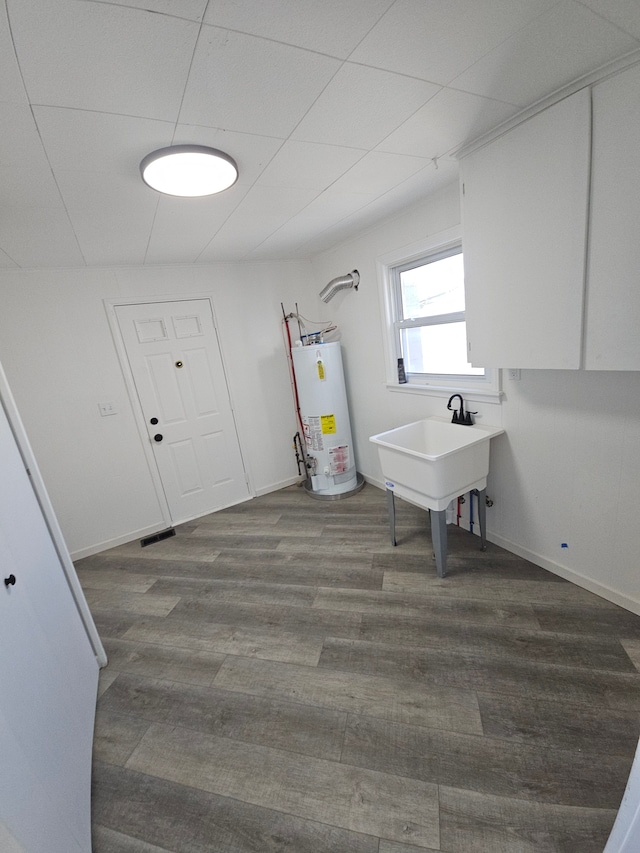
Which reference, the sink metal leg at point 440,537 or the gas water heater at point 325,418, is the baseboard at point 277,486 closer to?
the gas water heater at point 325,418

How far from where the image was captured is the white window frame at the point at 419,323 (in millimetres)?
2166

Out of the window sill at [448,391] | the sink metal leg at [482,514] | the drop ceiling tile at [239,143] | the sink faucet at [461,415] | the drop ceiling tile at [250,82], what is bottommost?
the sink metal leg at [482,514]

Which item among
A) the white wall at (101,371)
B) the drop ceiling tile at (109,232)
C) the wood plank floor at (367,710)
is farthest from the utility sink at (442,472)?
the drop ceiling tile at (109,232)

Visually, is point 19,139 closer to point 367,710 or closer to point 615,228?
point 615,228

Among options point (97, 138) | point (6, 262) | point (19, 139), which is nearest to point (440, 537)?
point (97, 138)

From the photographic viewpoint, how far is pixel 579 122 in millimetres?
1230

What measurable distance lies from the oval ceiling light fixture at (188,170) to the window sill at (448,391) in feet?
5.96

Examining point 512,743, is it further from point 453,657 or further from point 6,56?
point 6,56

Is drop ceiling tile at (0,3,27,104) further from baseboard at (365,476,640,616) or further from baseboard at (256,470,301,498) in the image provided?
baseboard at (256,470,301,498)

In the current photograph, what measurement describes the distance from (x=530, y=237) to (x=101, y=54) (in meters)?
1.61

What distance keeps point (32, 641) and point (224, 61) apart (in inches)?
77.0

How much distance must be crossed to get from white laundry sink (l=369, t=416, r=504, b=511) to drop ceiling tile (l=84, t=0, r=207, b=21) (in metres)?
1.80

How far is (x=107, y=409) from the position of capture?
9.54 feet

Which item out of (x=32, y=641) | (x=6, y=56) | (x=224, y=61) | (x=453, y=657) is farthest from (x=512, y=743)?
(x=6, y=56)
